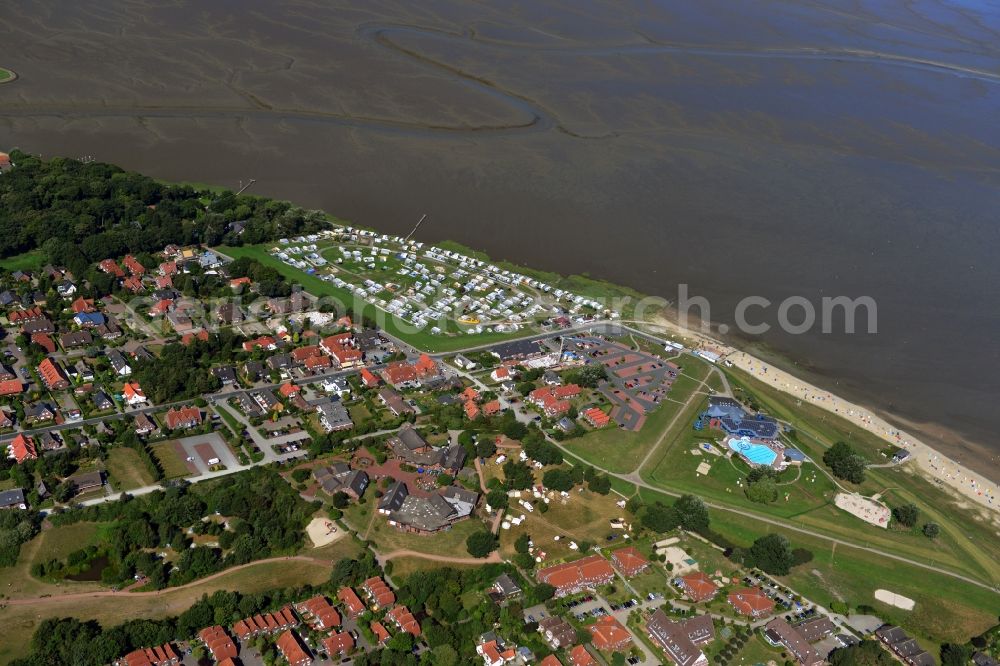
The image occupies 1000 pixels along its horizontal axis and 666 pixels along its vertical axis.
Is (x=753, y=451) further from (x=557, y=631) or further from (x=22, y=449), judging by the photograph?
(x=22, y=449)

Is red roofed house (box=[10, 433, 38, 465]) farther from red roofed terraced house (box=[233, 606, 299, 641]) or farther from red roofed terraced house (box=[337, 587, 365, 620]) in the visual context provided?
red roofed terraced house (box=[337, 587, 365, 620])

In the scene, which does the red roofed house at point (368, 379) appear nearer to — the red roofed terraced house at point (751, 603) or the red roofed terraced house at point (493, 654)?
the red roofed terraced house at point (493, 654)

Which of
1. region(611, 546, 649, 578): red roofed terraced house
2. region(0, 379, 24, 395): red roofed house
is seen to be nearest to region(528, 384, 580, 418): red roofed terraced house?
region(611, 546, 649, 578): red roofed terraced house

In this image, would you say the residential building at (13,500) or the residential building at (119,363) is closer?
the residential building at (13,500)

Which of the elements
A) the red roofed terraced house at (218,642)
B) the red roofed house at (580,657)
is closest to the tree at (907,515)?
the red roofed house at (580,657)

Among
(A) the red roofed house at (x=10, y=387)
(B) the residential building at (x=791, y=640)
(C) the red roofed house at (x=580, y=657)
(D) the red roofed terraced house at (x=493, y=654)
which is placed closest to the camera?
(D) the red roofed terraced house at (x=493, y=654)

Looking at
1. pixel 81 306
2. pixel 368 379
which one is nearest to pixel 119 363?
pixel 81 306

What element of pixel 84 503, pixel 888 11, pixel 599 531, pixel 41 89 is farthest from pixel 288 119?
pixel 888 11
